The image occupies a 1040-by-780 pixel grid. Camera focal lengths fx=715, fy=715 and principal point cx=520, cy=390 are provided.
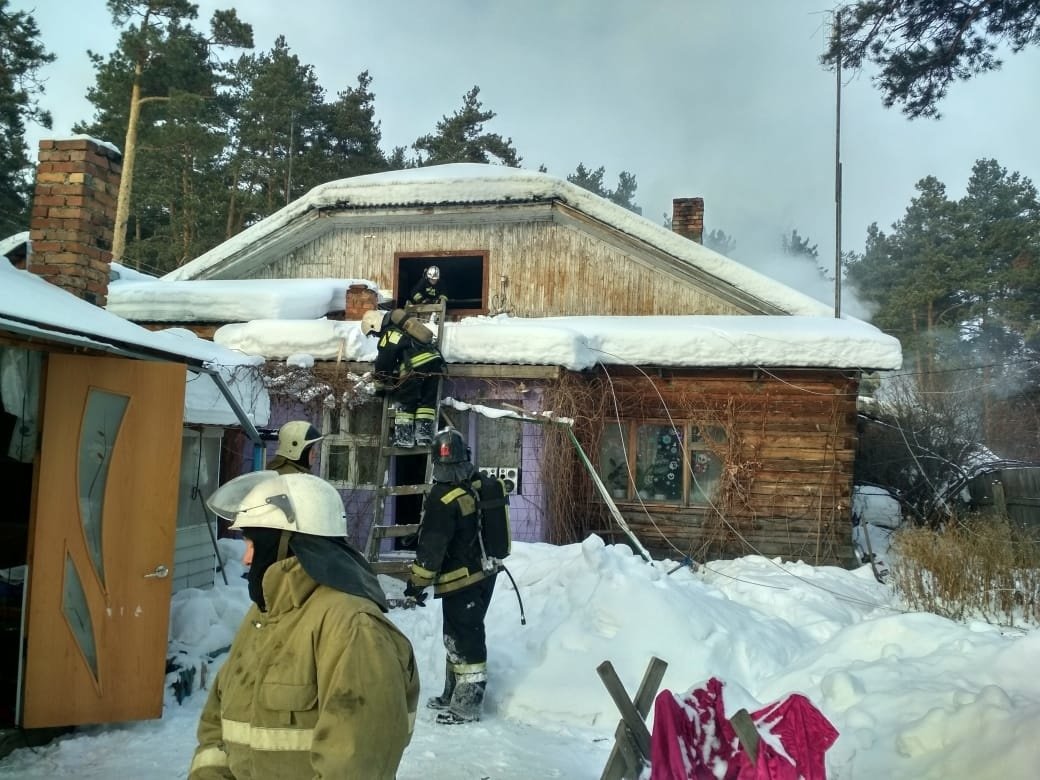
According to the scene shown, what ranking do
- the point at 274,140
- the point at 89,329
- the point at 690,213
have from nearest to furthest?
the point at 89,329 → the point at 690,213 → the point at 274,140

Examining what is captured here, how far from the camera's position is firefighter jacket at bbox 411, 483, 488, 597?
16.4ft

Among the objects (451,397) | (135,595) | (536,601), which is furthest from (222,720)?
(451,397)

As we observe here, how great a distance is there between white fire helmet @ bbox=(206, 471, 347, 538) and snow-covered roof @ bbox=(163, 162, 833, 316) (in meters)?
9.97

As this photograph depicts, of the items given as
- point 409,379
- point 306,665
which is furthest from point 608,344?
point 306,665

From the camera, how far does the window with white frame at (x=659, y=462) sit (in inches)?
399

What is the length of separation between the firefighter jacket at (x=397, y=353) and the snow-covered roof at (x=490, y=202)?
450 centimetres

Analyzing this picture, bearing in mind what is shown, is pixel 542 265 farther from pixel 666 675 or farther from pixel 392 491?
pixel 666 675

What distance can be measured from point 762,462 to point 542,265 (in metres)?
4.85

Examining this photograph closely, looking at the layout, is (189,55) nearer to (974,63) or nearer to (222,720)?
(974,63)

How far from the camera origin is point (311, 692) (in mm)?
1865

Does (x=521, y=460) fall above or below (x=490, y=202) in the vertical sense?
below

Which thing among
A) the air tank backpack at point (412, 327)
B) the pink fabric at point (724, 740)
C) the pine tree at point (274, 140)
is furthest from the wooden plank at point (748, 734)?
the pine tree at point (274, 140)

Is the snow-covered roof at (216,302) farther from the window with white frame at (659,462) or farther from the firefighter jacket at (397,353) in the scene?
the window with white frame at (659,462)

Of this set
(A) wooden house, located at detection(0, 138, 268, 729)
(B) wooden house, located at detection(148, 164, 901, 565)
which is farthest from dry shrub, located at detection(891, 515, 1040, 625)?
(A) wooden house, located at detection(0, 138, 268, 729)
